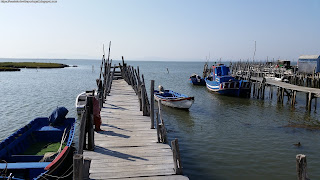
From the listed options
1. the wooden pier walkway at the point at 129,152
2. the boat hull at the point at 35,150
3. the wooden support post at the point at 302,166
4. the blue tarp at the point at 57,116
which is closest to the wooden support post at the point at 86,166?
the wooden pier walkway at the point at 129,152

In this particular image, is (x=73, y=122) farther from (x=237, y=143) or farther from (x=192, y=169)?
(x=237, y=143)

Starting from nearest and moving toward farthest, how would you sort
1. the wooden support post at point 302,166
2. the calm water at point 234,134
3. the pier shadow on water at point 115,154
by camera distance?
the wooden support post at point 302,166, the pier shadow on water at point 115,154, the calm water at point 234,134

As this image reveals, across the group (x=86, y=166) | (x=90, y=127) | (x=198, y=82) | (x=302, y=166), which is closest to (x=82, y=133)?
(x=90, y=127)

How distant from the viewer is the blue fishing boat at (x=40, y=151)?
737cm

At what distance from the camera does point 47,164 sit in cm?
765

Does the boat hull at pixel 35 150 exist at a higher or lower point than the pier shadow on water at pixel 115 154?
lower

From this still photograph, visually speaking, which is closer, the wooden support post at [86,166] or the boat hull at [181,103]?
the wooden support post at [86,166]

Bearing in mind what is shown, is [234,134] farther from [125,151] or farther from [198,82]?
[198,82]

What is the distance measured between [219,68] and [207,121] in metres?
16.2

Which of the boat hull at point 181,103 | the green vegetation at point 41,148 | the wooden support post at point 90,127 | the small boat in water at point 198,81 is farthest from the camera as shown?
the small boat in water at point 198,81

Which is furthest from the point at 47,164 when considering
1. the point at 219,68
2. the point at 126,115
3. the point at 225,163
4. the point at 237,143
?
the point at 219,68

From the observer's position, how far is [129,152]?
7.75m

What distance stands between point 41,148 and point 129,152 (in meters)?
4.99

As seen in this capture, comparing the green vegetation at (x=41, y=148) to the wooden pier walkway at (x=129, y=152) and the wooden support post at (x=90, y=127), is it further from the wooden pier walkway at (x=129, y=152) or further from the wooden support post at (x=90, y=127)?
the wooden support post at (x=90, y=127)
